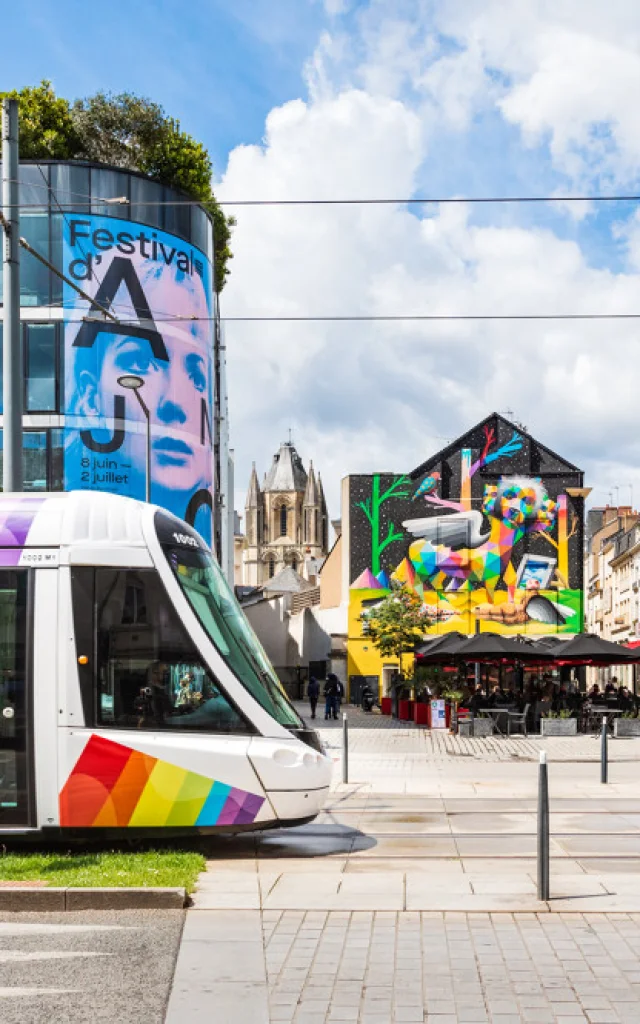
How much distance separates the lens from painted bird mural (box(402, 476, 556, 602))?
6309cm

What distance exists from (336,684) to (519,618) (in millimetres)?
20698

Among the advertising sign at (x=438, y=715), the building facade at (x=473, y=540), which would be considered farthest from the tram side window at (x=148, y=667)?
the building facade at (x=473, y=540)

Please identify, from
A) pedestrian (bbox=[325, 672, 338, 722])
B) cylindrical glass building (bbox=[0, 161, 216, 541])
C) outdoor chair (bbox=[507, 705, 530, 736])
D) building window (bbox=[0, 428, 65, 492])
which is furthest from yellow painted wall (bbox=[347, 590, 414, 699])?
outdoor chair (bbox=[507, 705, 530, 736])

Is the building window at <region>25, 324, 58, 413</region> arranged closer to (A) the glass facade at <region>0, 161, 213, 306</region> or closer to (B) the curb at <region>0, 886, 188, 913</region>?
(A) the glass facade at <region>0, 161, 213, 306</region>

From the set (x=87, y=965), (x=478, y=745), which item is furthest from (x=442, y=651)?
(x=87, y=965)

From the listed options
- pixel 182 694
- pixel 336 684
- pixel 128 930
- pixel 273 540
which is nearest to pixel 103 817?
pixel 182 694

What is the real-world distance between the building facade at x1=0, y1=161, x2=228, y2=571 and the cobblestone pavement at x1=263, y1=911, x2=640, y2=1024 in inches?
1189

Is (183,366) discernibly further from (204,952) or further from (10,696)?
(204,952)

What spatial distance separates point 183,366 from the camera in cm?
4041

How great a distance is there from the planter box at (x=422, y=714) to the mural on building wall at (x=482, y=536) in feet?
79.1

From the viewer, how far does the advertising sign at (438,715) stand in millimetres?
34156

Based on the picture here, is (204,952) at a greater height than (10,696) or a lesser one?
lesser

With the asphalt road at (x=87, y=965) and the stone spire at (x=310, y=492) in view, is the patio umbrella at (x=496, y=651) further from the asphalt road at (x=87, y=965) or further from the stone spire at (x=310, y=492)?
the stone spire at (x=310, y=492)

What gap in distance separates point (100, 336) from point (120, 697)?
28712 mm
